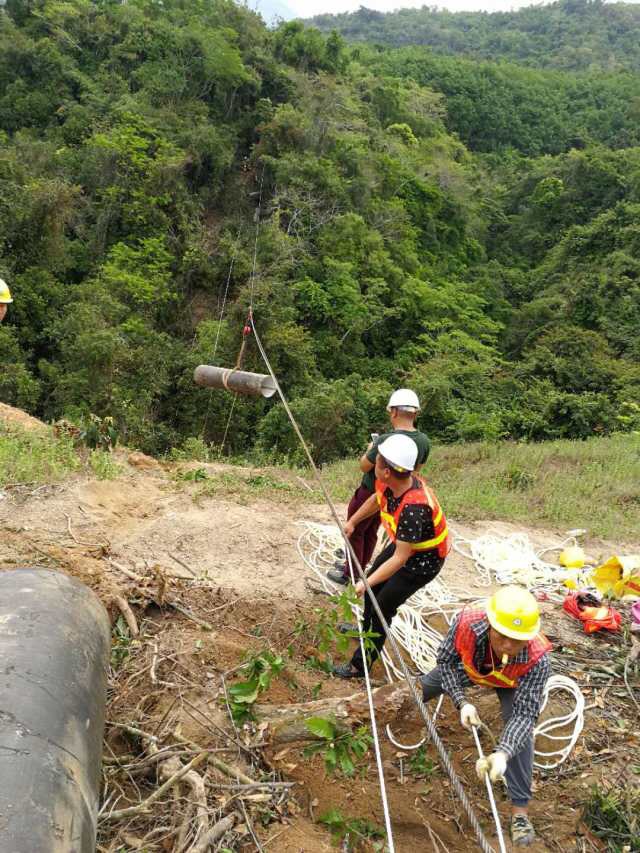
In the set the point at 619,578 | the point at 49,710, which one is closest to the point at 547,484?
the point at 619,578

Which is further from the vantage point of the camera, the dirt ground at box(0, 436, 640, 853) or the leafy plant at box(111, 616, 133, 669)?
the leafy plant at box(111, 616, 133, 669)

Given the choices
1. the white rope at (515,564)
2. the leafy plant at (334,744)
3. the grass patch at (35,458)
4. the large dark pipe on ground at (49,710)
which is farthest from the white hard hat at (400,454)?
the grass patch at (35,458)

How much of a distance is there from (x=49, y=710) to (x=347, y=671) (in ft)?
6.74

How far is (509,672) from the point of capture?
2785 millimetres

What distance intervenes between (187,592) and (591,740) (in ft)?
7.93

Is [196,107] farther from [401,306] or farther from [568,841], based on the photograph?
[568,841]

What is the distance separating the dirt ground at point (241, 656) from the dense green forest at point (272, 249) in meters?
6.94

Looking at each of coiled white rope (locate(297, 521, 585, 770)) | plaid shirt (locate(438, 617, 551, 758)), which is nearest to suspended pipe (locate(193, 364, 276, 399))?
coiled white rope (locate(297, 521, 585, 770))

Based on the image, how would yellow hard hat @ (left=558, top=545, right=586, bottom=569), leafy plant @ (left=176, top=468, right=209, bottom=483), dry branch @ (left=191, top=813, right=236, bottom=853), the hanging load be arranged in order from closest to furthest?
dry branch @ (left=191, top=813, right=236, bottom=853) → yellow hard hat @ (left=558, top=545, right=586, bottom=569) → the hanging load → leafy plant @ (left=176, top=468, right=209, bottom=483)

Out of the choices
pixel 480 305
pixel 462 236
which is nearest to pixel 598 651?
pixel 480 305

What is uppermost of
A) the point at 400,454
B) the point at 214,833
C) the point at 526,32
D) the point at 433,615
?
the point at 526,32

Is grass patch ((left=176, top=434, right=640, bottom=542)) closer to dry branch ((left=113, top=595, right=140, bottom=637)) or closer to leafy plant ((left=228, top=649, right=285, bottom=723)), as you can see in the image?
dry branch ((left=113, top=595, right=140, bottom=637))

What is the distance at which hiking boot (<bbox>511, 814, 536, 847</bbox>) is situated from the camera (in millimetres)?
2658

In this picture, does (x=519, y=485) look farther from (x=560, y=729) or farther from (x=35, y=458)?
(x=35, y=458)
